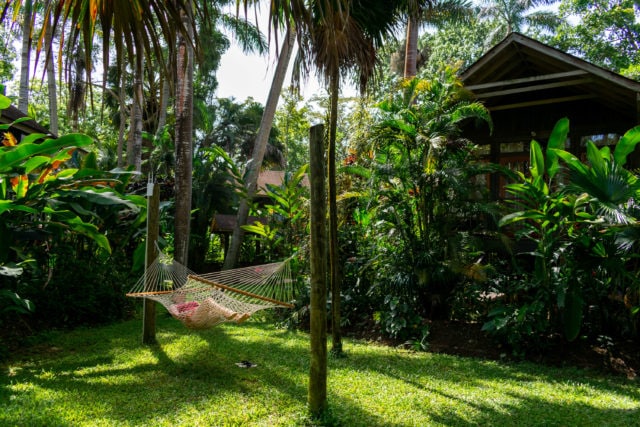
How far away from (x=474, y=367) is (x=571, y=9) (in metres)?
21.5

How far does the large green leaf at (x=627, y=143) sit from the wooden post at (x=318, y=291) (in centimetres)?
324

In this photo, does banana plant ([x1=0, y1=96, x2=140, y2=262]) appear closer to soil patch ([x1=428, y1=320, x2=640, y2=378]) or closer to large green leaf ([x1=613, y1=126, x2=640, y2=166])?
soil patch ([x1=428, y1=320, x2=640, y2=378])

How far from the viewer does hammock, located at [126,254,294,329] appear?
14.7 feet

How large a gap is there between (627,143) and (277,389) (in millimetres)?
4005

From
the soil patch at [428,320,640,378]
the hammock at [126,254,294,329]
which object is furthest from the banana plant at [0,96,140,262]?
the soil patch at [428,320,640,378]

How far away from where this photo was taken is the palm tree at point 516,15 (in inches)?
955

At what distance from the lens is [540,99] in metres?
8.26

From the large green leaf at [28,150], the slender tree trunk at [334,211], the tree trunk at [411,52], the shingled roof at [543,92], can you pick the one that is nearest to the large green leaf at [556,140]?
the shingled roof at [543,92]

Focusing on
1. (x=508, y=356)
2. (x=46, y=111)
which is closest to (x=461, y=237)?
(x=508, y=356)

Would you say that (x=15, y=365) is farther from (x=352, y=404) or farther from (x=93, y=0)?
(x=93, y=0)

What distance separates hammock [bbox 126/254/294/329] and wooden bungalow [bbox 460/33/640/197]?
4564 mm

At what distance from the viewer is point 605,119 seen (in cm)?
778

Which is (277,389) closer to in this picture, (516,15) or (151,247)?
(151,247)

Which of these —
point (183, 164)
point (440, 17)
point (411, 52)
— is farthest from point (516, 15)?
point (183, 164)
